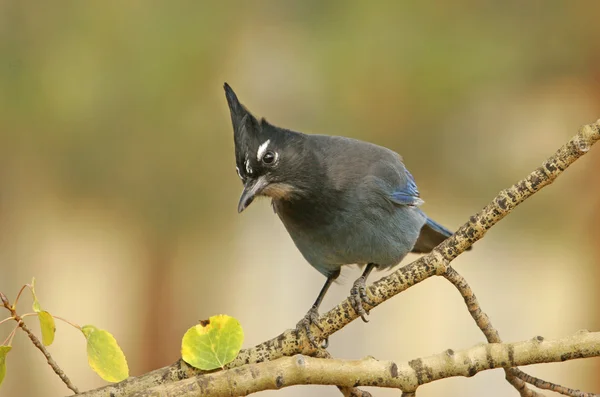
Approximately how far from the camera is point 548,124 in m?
5.88

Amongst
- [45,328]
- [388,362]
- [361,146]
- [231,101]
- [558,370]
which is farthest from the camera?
[558,370]

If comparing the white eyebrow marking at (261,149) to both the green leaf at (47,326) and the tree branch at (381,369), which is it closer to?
the tree branch at (381,369)

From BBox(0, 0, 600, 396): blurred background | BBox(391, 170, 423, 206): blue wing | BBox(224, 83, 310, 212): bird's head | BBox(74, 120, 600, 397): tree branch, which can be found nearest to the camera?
BBox(74, 120, 600, 397): tree branch

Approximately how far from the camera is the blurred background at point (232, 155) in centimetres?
564

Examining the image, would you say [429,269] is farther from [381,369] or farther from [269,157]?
[269,157]

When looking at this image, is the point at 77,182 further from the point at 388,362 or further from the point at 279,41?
the point at 388,362

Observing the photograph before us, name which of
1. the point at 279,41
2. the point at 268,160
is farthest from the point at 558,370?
the point at 268,160

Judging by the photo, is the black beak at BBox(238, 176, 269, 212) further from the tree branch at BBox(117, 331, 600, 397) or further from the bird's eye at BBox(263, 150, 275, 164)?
the tree branch at BBox(117, 331, 600, 397)

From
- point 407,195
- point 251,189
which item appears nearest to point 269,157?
point 251,189

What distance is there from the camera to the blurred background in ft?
18.5

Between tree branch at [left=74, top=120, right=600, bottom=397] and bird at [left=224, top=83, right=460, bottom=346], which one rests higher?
bird at [left=224, top=83, right=460, bottom=346]

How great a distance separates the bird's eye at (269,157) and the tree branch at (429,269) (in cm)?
84

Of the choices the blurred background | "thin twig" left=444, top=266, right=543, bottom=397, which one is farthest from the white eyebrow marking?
the blurred background

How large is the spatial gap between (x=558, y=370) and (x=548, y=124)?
184 cm
